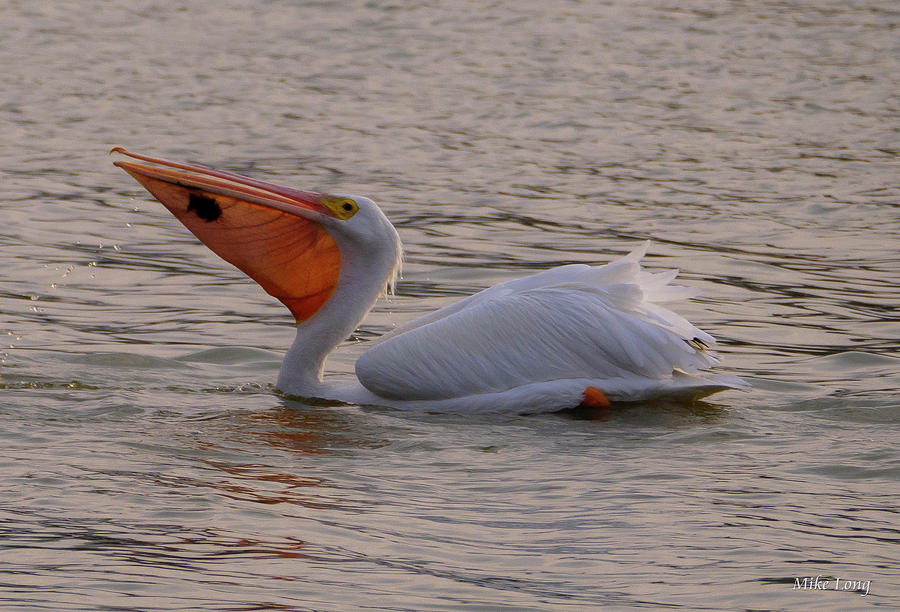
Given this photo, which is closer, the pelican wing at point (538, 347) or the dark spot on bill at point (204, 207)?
the pelican wing at point (538, 347)

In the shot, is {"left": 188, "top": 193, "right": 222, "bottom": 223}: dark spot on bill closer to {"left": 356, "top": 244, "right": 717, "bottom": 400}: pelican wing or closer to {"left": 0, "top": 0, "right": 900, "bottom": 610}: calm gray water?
{"left": 0, "top": 0, "right": 900, "bottom": 610}: calm gray water

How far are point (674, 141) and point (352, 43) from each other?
393 centimetres

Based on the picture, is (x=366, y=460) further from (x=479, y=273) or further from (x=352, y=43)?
(x=352, y=43)

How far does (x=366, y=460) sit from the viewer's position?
509 cm

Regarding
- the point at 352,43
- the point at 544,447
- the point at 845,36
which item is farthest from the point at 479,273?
the point at 845,36

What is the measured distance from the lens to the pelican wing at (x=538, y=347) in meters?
5.64

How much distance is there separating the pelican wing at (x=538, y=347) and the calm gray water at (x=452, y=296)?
16 cm

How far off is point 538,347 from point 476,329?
0.23m
